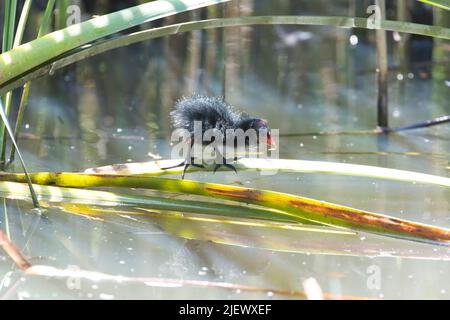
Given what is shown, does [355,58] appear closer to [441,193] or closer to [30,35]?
[30,35]

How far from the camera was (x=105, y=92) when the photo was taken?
4.34 metres

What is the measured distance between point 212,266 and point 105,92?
2.70 m

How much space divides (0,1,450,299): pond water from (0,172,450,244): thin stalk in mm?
35

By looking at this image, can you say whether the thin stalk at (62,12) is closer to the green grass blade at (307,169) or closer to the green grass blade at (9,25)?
the green grass blade at (9,25)

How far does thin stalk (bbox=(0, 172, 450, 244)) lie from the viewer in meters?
1.94

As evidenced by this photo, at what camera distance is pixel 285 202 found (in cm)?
206

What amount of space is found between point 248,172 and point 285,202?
0.73 metres

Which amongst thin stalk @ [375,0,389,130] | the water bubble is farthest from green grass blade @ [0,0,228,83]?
thin stalk @ [375,0,389,130]

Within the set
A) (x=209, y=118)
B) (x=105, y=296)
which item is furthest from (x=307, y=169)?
(x=105, y=296)

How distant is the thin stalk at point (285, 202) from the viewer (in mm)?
1938

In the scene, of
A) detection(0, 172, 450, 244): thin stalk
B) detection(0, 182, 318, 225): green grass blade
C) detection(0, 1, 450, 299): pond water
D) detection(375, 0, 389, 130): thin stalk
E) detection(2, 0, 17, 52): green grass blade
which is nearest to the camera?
detection(0, 1, 450, 299): pond water

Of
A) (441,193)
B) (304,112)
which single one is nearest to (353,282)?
(441,193)

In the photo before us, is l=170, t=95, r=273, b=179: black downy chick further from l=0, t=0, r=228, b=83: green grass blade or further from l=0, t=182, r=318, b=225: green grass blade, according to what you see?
l=0, t=0, r=228, b=83: green grass blade

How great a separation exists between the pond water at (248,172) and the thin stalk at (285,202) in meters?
0.04
